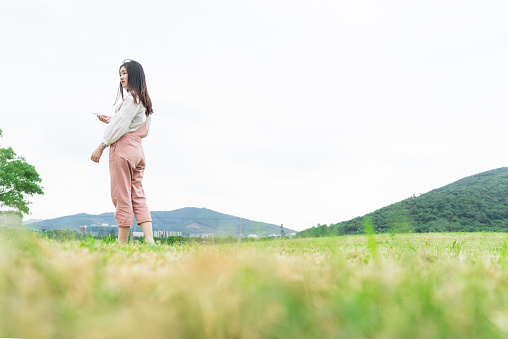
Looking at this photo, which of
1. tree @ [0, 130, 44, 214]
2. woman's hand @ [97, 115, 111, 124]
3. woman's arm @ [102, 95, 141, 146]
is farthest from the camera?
tree @ [0, 130, 44, 214]

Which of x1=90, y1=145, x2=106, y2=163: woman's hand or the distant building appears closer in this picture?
the distant building

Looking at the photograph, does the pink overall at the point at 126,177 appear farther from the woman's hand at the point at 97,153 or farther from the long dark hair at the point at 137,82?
the long dark hair at the point at 137,82

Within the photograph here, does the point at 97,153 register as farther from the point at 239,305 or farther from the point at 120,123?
the point at 239,305

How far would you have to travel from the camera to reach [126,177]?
5699 mm

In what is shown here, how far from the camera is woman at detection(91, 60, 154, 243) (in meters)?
5.63

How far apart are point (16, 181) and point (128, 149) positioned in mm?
31833

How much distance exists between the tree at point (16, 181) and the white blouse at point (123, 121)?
3015 centimetres

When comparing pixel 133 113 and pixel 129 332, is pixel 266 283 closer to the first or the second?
pixel 129 332

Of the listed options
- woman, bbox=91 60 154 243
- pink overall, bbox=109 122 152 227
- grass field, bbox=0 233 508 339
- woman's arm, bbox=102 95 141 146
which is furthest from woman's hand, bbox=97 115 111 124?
grass field, bbox=0 233 508 339

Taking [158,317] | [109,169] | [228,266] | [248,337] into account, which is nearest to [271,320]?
[248,337]

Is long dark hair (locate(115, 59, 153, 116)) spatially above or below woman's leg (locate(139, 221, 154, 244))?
above

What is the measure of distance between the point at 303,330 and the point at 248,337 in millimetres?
152

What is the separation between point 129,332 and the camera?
920 mm

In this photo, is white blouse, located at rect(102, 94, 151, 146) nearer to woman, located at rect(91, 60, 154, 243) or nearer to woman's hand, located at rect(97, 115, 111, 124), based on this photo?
woman, located at rect(91, 60, 154, 243)
